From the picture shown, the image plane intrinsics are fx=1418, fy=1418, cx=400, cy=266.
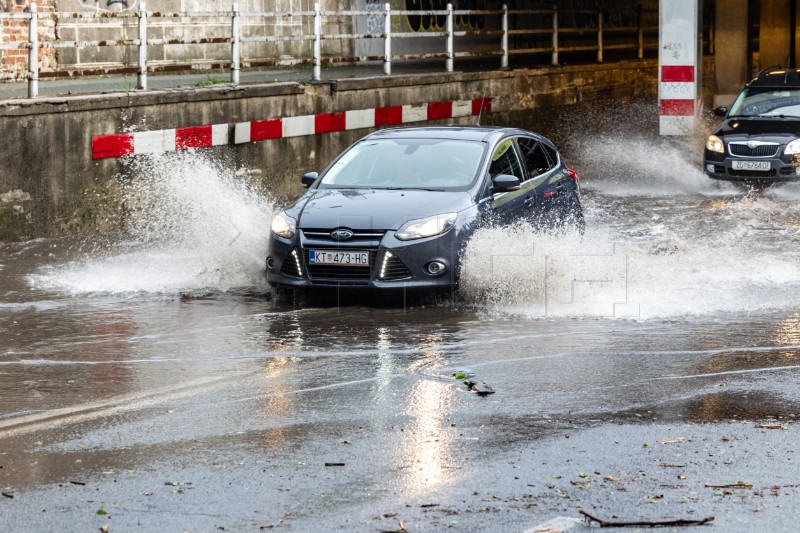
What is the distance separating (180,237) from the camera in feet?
53.6

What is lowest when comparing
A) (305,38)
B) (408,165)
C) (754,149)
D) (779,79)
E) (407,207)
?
(407,207)

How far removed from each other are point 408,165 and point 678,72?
1305cm

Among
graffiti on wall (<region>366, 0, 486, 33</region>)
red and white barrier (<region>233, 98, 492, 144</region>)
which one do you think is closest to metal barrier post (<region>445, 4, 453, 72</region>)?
red and white barrier (<region>233, 98, 492, 144</region>)

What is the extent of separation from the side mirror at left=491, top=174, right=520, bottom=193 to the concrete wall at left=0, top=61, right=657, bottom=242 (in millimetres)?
5727

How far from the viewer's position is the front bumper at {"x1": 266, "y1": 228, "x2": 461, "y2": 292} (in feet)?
37.3

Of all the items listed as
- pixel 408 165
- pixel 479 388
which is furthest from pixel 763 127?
pixel 479 388

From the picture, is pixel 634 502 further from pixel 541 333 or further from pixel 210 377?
pixel 541 333

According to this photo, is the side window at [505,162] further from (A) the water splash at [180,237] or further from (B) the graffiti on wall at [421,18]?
(B) the graffiti on wall at [421,18]

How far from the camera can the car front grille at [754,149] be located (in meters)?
20.4

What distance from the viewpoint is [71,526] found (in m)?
5.71

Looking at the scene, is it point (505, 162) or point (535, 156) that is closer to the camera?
point (505, 162)

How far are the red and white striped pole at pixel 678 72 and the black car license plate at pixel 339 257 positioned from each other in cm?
1420

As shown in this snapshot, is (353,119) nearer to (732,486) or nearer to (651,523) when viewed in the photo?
(732,486)

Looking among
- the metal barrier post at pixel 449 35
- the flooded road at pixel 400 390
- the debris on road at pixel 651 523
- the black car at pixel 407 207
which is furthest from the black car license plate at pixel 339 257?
the metal barrier post at pixel 449 35
